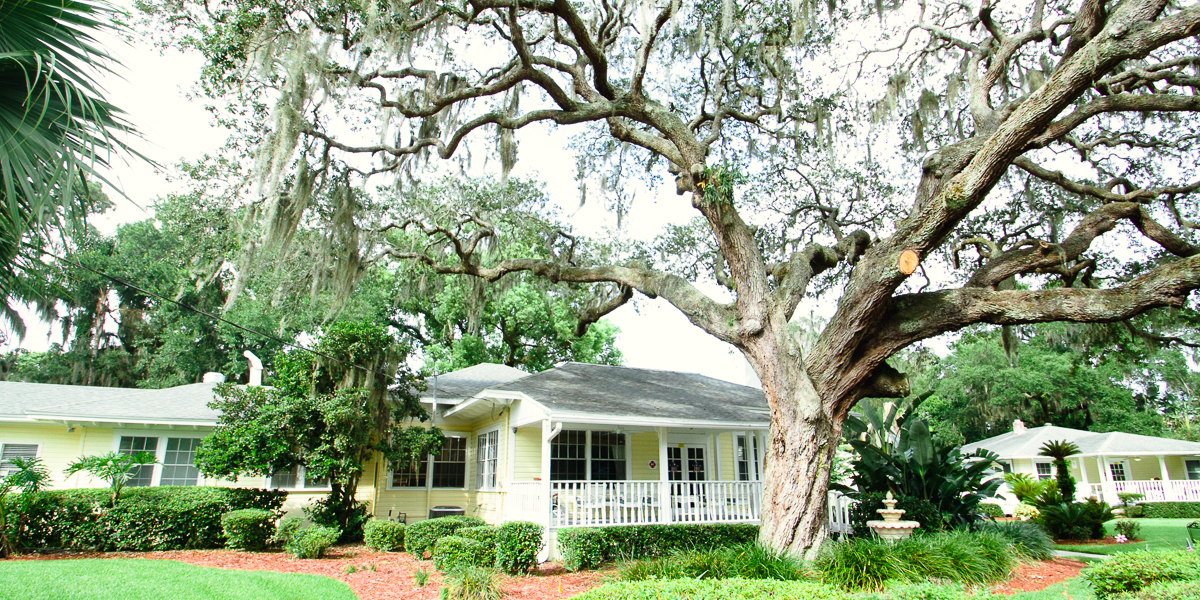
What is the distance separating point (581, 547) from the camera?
1004 cm

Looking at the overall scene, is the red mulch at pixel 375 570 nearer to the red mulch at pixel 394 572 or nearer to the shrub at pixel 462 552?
the red mulch at pixel 394 572

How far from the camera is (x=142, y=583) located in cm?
729

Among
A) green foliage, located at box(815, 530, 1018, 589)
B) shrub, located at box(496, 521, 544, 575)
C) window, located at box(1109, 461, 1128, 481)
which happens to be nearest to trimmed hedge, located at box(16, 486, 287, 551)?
shrub, located at box(496, 521, 544, 575)

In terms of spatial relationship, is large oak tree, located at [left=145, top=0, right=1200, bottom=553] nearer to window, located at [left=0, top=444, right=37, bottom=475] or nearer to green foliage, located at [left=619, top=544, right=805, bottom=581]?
green foliage, located at [left=619, top=544, right=805, bottom=581]

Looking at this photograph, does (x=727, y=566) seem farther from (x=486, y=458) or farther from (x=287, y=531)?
(x=486, y=458)

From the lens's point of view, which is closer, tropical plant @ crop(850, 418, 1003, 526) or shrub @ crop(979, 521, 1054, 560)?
shrub @ crop(979, 521, 1054, 560)

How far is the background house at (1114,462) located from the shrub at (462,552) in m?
20.9

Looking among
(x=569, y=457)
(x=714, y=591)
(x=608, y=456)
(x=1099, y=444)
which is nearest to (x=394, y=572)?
(x=569, y=457)

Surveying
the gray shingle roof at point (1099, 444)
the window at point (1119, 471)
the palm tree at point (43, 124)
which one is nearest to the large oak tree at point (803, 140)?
the palm tree at point (43, 124)

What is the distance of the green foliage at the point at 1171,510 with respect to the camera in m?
21.8

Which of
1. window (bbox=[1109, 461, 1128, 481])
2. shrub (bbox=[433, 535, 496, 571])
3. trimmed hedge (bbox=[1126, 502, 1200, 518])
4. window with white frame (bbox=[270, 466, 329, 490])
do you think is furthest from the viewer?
window (bbox=[1109, 461, 1128, 481])

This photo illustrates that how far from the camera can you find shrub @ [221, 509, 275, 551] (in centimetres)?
1121

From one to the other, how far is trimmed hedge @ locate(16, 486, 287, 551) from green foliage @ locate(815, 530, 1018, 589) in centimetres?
1089

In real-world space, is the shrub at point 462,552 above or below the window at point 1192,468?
below
